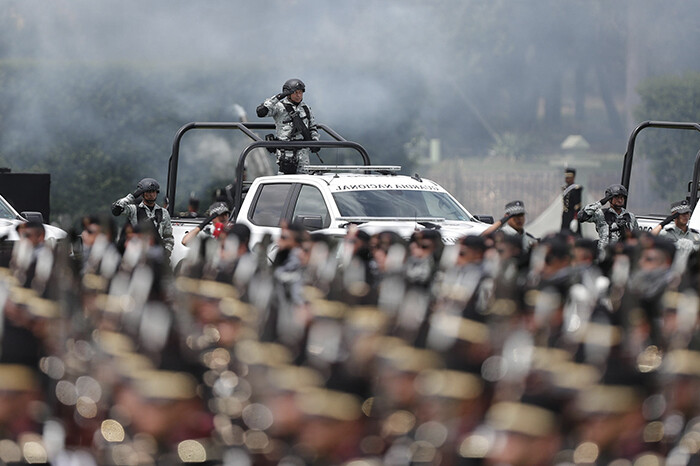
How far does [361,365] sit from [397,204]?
250 inches

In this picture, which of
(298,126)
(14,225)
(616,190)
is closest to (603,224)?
(616,190)

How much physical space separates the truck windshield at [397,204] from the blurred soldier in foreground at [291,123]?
1.98 m

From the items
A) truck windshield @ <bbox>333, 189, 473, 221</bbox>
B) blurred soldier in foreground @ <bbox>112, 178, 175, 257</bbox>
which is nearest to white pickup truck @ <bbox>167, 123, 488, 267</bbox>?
truck windshield @ <bbox>333, 189, 473, 221</bbox>

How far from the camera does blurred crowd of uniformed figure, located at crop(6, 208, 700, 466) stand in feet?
27.0

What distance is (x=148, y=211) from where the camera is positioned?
15.9 meters

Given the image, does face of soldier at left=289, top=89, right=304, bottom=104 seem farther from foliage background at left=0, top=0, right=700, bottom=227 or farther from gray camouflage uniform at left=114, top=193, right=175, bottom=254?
foliage background at left=0, top=0, right=700, bottom=227

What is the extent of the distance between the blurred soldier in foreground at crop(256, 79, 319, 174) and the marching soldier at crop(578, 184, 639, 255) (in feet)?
10.4

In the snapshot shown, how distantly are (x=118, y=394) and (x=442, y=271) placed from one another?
101 inches

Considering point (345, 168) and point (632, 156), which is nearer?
point (345, 168)

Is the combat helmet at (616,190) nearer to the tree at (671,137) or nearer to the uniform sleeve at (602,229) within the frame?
the uniform sleeve at (602,229)

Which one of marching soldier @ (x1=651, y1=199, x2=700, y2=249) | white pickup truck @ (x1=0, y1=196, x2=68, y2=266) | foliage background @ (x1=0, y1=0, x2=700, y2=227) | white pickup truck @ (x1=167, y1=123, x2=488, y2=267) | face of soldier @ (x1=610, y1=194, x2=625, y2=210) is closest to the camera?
white pickup truck @ (x1=167, y1=123, x2=488, y2=267)

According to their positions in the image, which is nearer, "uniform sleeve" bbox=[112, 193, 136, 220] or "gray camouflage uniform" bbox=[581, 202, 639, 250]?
"gray camouflage uniform" bbox=[581, 202, 639, 250]

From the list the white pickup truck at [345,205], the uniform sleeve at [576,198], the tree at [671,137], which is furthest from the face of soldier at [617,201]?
the tree at [671,137]

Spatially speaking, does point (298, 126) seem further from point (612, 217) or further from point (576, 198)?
point (576, 198)
